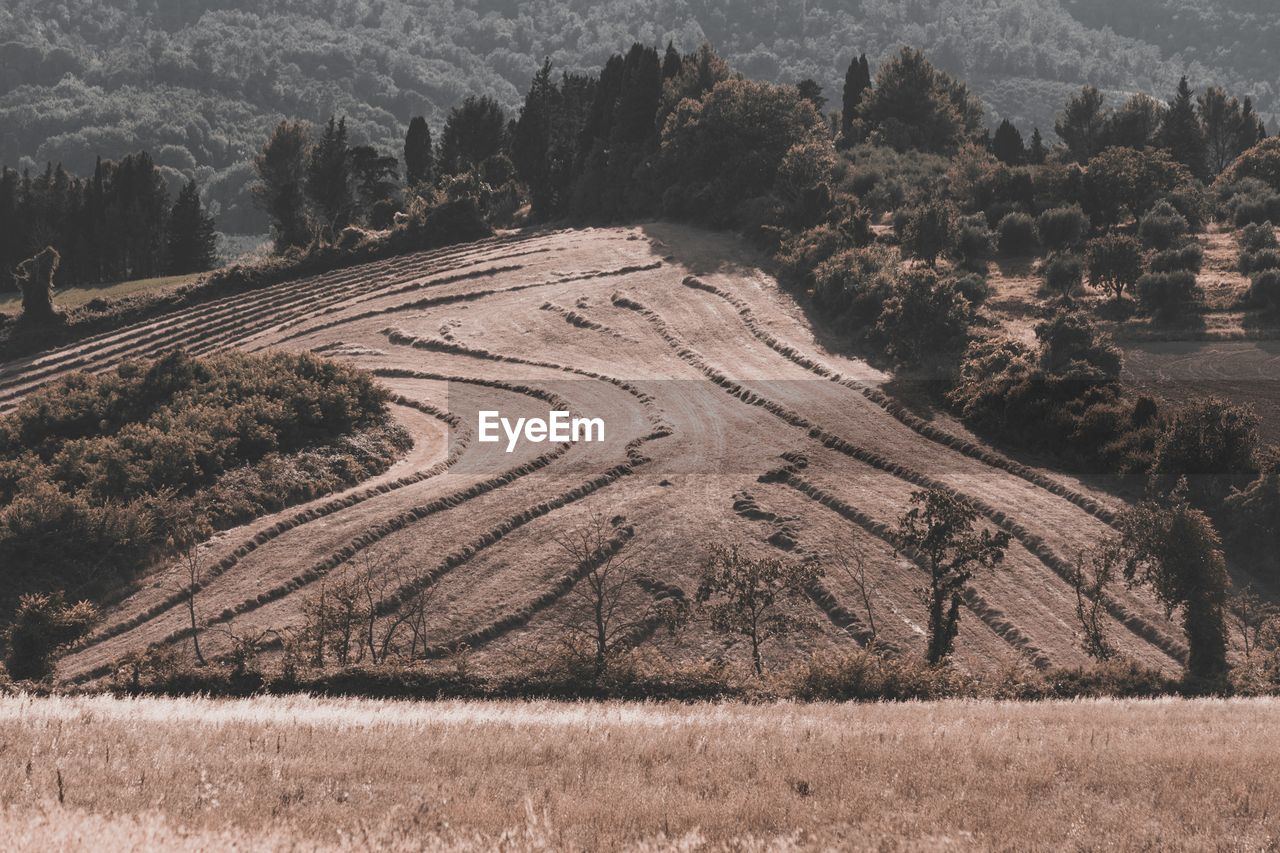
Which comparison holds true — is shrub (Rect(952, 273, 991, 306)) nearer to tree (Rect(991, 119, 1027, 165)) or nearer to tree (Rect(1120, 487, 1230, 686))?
tree (Rect(1120, 487, 1230, 686))

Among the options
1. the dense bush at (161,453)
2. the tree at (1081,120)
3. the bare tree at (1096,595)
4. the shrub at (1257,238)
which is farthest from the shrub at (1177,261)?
the tree at (1081,120)

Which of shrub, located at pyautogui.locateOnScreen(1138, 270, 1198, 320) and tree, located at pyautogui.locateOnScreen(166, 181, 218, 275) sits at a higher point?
shrub, located at pyautogui.locateOnScreen(1138, 270, 1198, 320)

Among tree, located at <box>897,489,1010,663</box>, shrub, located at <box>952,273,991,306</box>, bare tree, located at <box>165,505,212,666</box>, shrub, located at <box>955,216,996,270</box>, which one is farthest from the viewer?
shrub, located at <box>955,216,996,270</box>

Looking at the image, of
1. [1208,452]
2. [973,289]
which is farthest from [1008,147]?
[1208,452]

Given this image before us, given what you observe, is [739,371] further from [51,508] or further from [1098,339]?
[51,508]

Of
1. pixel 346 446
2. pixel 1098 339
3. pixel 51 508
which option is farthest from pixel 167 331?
pixel 1098 339

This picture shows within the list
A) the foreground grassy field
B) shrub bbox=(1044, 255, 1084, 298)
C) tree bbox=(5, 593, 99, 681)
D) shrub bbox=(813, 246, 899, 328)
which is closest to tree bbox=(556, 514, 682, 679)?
the foreground grassy field

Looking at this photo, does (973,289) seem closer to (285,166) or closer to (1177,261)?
(1177,261)
